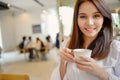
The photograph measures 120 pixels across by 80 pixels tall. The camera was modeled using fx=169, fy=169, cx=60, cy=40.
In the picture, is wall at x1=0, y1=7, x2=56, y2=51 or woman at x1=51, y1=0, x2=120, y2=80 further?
wall at x1=0, y1=7, x2=56, y2=51

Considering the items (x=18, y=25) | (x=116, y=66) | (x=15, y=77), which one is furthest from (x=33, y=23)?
(x=116, y=66)

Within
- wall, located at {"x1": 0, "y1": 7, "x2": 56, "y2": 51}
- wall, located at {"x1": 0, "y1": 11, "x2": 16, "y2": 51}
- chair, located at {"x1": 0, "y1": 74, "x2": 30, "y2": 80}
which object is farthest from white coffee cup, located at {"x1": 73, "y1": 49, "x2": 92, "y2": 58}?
wall, located at {"x1": 0, "y1": 11, "x2": 16, "y2": 51}

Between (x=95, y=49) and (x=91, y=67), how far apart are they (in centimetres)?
13

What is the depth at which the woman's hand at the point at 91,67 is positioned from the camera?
0.55 meters

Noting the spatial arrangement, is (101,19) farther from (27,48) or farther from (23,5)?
(27,48)

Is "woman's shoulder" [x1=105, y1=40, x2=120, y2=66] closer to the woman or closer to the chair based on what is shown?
the woman

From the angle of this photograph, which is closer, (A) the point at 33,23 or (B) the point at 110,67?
(B) the point at 110,67

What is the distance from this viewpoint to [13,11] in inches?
105

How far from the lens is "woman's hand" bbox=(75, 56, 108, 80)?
55cm

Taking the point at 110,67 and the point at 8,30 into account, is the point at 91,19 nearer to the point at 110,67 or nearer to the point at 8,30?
the point at 110,67

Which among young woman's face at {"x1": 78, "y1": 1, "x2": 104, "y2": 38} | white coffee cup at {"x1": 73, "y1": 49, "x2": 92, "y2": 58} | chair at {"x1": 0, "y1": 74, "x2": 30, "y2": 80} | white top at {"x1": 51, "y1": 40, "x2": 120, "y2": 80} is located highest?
young woman's face at {"x1": 78, "y1": 1, "x2": 104, "y2": 38}

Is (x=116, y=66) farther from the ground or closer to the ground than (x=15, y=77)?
farther from the ground

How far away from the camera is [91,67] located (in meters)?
0.56

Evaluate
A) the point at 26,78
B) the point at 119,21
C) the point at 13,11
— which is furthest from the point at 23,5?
the point at 26,78
